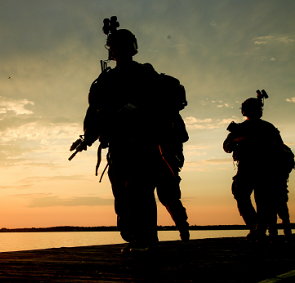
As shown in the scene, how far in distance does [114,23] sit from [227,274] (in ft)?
11.0

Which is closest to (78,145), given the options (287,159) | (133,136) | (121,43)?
(133,136)

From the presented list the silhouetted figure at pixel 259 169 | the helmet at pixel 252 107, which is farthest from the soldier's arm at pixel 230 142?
the helmet at pixel 252 107

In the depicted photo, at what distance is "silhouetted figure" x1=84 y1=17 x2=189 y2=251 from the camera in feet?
11.5

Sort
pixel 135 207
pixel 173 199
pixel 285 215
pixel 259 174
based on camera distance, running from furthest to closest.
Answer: pixel 285 215
pixel 259 174
pixel 173 199
pixel 135 207

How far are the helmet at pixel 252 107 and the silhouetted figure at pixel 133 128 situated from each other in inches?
59.1

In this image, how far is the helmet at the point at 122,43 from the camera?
392 centimetres

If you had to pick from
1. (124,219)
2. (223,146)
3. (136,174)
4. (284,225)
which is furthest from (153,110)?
(284,225)

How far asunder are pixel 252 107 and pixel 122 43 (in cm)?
237

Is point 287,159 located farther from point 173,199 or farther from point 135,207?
point 135,207

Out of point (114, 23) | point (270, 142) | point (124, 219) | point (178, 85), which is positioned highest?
point (114, 23)

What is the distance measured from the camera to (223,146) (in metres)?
5.27

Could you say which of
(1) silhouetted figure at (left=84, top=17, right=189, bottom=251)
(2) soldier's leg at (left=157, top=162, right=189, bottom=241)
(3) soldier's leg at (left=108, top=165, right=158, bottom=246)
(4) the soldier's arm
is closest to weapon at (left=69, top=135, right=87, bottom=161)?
(1) silhouetted figure at (left=84, top=17, right=189, bottom=251)

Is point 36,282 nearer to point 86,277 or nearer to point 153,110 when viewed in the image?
point 86,277

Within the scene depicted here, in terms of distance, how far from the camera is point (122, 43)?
12.9ft
